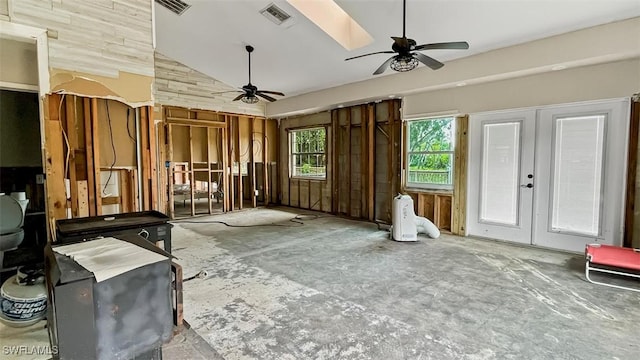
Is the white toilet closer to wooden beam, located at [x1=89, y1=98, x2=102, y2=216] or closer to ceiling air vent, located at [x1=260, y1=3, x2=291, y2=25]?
wooden beam, located at [x1=89, y1=98, x2=102, y2=216]

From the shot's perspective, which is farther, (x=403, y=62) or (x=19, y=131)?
(x=19, y=131)

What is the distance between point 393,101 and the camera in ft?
21.4

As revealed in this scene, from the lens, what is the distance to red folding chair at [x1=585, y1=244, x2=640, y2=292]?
11.1 feet

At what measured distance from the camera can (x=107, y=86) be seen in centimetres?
350

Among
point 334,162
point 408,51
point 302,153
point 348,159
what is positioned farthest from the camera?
point 302,153

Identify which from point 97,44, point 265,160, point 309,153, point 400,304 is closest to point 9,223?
point 97,44

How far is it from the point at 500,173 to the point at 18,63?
655 centimetres

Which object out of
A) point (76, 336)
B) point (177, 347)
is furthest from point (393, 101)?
point (76, 336)

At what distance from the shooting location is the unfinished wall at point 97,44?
3135 millimetres

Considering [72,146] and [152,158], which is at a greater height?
[72,146]

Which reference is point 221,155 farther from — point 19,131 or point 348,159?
point 19,131

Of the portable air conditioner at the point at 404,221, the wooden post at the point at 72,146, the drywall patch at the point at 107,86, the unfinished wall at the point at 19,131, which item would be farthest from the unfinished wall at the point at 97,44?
the portable air conditioner at the point at 404,221

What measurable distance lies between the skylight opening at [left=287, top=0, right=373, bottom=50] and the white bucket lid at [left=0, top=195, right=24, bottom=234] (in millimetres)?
4374

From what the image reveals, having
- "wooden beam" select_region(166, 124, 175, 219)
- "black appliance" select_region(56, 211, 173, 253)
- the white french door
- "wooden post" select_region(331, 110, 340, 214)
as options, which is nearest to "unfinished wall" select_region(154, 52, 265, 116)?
"wooden beam" select_region(166, 124, 175, 219)
